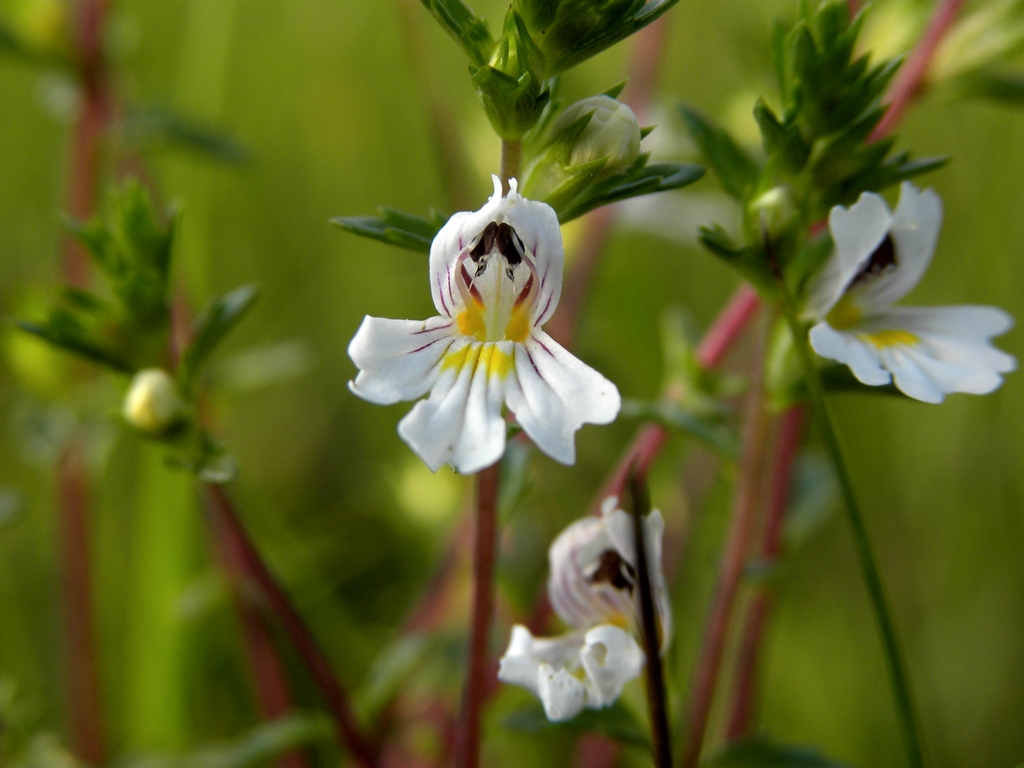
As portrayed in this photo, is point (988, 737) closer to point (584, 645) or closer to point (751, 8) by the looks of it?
point (584, 645)

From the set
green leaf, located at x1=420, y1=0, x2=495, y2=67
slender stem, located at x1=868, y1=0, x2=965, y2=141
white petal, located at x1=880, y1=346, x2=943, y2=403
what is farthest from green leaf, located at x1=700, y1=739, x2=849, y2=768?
slender stem, located at x1=868, y1=0, x2=965, y2=141

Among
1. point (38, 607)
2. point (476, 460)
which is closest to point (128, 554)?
point (38, 607)

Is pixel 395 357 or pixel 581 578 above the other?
pixel 395 357

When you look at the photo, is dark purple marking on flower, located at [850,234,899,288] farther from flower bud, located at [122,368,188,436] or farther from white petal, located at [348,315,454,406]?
flower bud, located at [122,368,188,436]

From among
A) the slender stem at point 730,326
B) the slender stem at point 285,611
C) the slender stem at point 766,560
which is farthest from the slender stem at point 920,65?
the slender stem at point 285,611

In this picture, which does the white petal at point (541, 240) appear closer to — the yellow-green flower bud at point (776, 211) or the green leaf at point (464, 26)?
the green leaf at point (464, 26)

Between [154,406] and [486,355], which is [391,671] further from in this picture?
[486,355]

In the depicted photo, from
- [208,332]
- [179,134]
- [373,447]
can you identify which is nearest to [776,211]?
[208,332]
